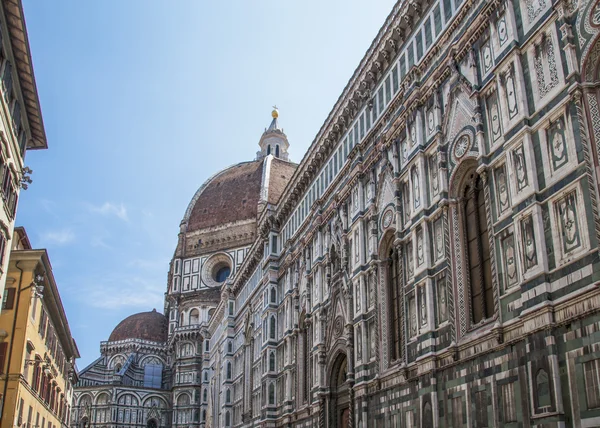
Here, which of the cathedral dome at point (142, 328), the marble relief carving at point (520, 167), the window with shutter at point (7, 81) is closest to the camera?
the marble relief carving at point (520, 167)

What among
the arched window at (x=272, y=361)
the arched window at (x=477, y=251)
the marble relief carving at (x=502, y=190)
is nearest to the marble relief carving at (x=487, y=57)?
the arched window at (x=477, y=251)

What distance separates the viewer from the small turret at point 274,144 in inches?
4604

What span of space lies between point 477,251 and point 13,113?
721 inches

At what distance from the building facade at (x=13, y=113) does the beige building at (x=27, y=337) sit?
17.6 ft

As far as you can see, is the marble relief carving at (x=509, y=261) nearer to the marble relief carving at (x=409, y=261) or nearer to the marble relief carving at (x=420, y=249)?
the marble relief carving at (x=420, y=249)

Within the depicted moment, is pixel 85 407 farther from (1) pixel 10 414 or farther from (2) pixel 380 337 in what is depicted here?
(2) pixel 380 337

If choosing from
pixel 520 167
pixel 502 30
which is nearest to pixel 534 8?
pixel 502 30

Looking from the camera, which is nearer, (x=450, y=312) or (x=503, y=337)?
(x=503, y=337)

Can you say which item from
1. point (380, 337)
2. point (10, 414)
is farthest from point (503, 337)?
point (10, 414)

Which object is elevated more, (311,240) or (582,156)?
(311,240)

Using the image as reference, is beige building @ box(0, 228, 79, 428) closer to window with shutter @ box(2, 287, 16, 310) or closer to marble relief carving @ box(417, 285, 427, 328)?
window with shutter @ box(2, 287, 16, 310)

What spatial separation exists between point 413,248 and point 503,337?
668cm

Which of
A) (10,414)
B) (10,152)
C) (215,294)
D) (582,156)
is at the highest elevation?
(215,294)

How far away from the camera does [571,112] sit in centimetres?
1697
